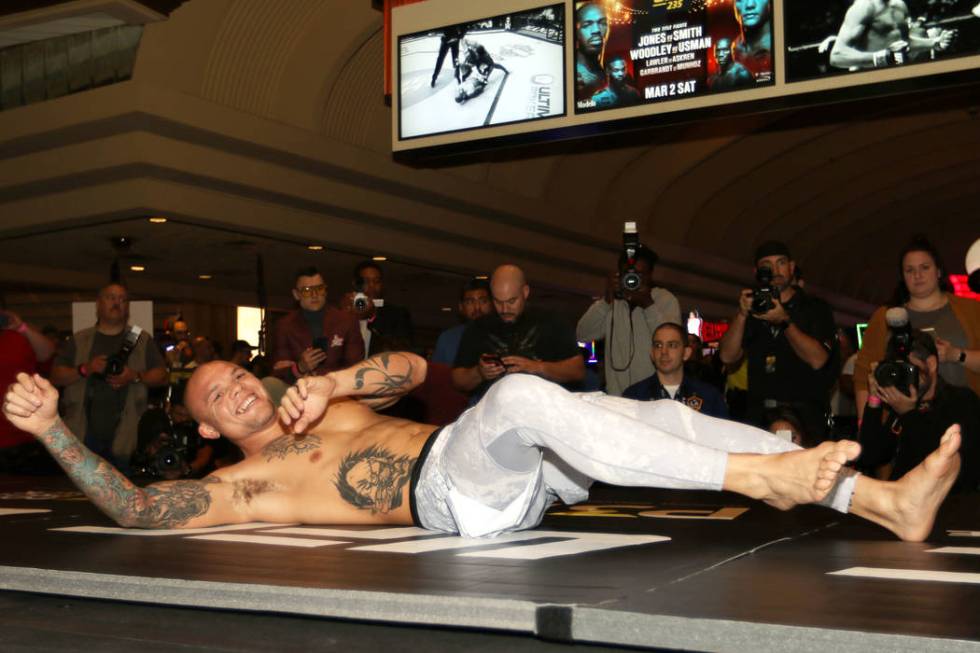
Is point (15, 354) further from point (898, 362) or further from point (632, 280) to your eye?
point (898, 362)

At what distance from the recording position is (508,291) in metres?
4.50

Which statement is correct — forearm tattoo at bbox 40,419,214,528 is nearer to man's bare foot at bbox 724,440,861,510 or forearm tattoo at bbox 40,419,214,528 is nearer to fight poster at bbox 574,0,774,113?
man's bare foot at bbox 724,440,861,510

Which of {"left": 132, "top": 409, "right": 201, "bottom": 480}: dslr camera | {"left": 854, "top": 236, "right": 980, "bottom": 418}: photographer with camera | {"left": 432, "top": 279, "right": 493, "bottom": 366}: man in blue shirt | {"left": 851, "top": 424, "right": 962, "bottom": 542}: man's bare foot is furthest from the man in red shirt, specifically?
{"left": 851, "top": 424, "right": 962, "bottom": 542}: man's bare foot

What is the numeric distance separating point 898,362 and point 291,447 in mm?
2179

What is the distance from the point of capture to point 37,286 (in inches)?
521

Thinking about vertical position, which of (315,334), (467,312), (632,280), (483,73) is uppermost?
(483,73)

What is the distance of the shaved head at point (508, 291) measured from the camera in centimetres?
449

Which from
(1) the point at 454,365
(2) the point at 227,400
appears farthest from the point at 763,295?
(2) the point at 227,400

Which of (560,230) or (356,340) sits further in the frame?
(560,230)

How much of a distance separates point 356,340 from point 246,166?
471 cm

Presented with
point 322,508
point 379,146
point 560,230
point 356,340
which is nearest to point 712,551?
point 322,508

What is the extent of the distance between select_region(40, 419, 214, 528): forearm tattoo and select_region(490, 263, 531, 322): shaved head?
1.83 metres

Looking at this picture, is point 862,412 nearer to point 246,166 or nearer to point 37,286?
point 246,166

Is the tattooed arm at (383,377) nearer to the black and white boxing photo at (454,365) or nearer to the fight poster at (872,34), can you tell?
the black and white boxing photo at (454,365)
